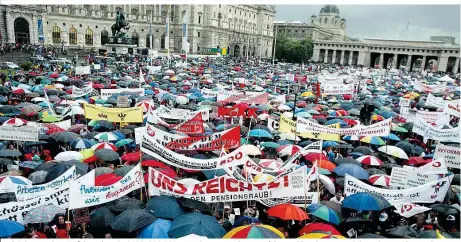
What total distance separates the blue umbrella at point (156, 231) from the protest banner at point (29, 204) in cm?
185

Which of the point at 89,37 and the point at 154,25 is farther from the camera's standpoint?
the point at 154,25

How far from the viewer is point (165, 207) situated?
7.21 m

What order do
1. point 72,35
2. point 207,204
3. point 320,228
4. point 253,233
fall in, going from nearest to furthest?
1. point 253,233
2. point 320,228
3. point 207,204
4. point 72,35

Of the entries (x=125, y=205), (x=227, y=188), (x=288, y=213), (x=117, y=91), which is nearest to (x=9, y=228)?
(x=125, y=205)

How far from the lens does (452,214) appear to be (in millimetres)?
7805

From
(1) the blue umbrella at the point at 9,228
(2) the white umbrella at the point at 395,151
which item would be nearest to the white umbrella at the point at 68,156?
(1) the blue umbrella at the point at 9,228

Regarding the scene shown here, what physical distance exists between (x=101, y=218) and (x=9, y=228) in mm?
1440

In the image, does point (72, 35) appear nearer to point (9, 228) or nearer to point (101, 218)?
point (101, 218)

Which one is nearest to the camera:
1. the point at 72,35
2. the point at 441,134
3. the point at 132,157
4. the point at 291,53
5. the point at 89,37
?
the point at 132,157

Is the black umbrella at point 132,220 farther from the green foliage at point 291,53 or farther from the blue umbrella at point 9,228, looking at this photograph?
the green foliage at point 291,53

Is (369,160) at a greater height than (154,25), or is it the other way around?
(154,25)

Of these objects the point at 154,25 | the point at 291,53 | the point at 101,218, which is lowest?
the point at 101,218

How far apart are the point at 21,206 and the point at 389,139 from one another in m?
12.2

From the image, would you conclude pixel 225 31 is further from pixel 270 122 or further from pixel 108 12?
pixel 270 122
